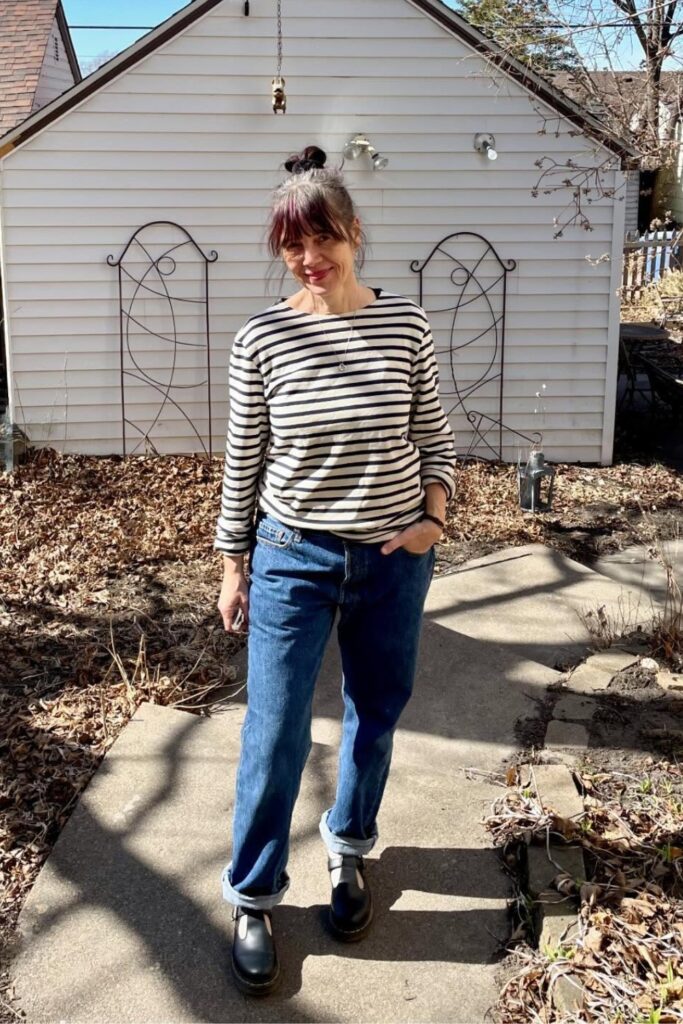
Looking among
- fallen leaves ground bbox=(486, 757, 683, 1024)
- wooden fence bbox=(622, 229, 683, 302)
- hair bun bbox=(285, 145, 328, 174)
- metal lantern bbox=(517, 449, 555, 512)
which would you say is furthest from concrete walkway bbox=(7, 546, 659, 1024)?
wooden fence bbox=(622, 229, 683, 302)

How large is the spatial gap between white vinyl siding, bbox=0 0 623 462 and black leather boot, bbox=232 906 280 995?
5875 mm

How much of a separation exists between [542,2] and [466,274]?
2.87 m

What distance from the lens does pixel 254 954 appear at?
2.40 m

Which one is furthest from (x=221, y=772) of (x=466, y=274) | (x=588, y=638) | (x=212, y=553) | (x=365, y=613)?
(x=466, y=274)

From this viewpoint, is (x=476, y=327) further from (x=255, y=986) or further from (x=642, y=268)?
(x=642, y=268)

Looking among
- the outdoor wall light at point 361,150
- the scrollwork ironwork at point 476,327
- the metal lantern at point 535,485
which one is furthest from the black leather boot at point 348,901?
the outdoor wall light at point 361,150

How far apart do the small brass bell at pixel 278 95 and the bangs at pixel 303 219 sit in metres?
5.57

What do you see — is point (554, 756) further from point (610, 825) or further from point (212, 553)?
point (212, 553)

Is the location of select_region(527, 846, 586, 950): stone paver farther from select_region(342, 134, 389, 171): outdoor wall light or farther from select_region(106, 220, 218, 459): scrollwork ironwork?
select_region(342, 134, 389, 171): outdoor wall light

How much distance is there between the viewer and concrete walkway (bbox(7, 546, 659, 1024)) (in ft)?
7.95

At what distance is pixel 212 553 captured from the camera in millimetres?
5852

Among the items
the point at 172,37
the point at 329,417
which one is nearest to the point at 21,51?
the point at 172,37

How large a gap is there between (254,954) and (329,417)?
1245 millimetres

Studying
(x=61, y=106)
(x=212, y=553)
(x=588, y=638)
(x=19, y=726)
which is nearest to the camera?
(x=19, y=726)
